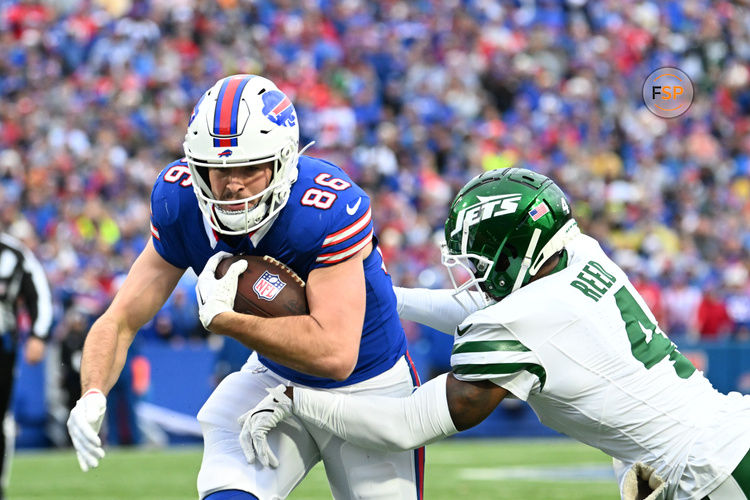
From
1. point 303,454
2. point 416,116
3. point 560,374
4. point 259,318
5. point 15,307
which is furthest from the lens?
point 416,116

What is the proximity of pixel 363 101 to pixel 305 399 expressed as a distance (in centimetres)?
1183

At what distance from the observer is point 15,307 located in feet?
22.5

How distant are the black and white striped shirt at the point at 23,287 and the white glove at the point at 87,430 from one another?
3557 mm

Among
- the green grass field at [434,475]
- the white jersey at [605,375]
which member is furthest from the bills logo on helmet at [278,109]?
the green grass field at [434,475]

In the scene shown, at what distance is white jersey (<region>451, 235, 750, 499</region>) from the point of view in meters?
3.17

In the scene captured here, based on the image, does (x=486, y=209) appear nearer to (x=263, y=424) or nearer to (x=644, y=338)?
(x=644, y=338)

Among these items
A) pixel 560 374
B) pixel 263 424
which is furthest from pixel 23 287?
pixel 560 374

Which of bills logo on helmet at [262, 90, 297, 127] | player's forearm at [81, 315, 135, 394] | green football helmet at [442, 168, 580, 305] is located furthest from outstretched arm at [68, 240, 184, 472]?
green football helmet at [442, 168, 580, 305]

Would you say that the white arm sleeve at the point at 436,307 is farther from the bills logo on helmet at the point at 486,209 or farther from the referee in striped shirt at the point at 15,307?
the referee in striped shirt at the point at 15,307

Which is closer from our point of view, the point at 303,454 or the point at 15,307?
the point at 303,454

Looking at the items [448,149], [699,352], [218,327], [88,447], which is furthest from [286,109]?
[448,149]

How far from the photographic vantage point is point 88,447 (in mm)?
3332

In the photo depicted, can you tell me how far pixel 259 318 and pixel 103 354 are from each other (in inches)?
24.7

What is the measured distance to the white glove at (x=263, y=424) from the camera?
11.4 ft
